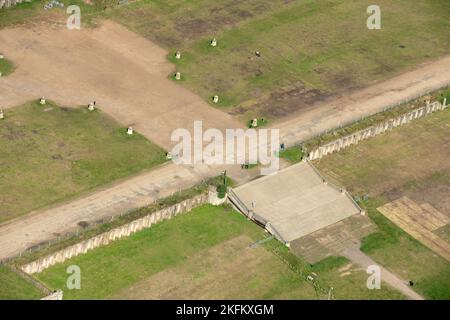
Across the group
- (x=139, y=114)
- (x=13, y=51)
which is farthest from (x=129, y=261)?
(x=13, y=51)

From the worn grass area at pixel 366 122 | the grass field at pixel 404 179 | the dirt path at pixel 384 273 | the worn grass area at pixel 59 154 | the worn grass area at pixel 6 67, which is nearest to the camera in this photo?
the dirt path at pixel 384 273

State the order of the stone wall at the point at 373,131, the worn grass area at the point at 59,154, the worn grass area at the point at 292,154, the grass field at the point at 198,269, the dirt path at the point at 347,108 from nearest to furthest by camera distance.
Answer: the grass field at the point at 198,269 < the worn grass area at the point at 59,154 < the worn grass area at the point at 292,154 < the stone wall at the point at 373,131 < the dirt path at the point at 347,108

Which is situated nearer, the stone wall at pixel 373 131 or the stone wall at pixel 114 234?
the stone wall at pixel 114 234

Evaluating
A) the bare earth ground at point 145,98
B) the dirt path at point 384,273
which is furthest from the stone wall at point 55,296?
the dirt path at point 384,273

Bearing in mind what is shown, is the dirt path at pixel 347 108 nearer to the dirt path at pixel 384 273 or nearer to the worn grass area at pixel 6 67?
the dirt path at pixel 384 273

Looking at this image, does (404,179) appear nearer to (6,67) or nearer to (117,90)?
(117,90)

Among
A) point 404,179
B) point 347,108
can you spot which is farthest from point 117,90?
point 404,179
